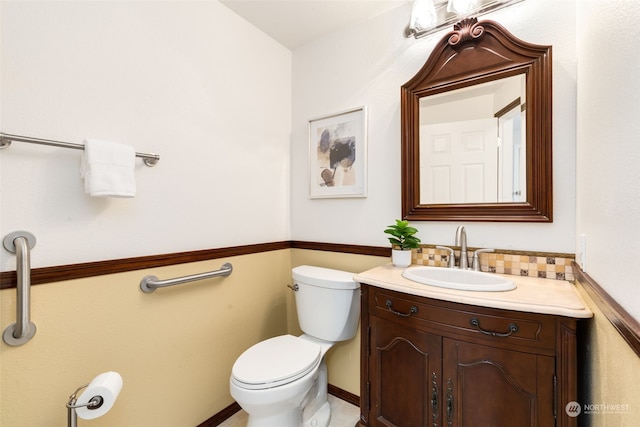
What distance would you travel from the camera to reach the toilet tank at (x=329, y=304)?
1.52 m

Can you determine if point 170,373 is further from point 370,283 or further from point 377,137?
point 377,137

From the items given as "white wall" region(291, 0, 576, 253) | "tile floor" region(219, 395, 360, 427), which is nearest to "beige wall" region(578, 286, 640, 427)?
"white wall" region(291, 0, 576, 253)

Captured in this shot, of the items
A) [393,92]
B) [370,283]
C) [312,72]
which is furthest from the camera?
[312,72]

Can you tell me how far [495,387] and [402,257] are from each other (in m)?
0.64

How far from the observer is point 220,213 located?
5.25 feet

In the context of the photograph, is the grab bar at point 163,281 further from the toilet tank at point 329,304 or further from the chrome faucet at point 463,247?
the chrome faucet at point 463,247

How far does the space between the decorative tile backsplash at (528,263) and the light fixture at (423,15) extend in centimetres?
121

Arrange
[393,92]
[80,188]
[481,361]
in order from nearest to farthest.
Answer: [481,361] < [80,188] < [393,92]

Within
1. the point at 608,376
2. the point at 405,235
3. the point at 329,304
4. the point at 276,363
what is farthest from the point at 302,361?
the point at 608,376

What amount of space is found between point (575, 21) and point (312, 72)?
4.63ft

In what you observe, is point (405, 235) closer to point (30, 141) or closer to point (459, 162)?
point (459, 162)

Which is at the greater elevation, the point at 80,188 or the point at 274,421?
the point at 80,188

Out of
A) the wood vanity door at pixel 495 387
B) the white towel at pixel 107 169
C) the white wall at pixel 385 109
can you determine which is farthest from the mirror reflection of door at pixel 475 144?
the white towel at pixel 107 169

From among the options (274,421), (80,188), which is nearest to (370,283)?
(274,421)
